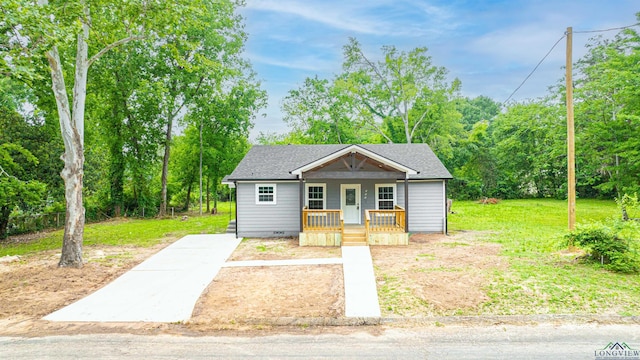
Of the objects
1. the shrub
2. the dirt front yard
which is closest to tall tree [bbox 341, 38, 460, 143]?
the dirt front yard

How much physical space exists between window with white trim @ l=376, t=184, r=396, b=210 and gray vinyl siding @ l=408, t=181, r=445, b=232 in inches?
30.7

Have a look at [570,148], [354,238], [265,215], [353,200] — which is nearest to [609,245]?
[570,148]

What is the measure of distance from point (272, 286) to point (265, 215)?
707 centimetres

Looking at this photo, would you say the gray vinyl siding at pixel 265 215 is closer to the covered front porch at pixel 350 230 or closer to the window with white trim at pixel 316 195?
the window with white trim at pixel 316 195

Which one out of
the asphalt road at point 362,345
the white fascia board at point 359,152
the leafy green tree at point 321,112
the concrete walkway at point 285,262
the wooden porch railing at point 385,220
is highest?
the leafy green tree at point 321,112

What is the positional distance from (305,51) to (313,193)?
16.9m

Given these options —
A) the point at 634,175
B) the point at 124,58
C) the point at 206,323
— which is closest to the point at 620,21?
the point at 634,175

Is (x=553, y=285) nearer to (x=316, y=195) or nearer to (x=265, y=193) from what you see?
(x=316, y=195)

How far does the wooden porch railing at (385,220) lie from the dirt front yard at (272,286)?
129cm

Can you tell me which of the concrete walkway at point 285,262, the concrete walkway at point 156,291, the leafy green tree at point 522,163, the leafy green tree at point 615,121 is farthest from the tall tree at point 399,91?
the concrete walkway at point 156,291

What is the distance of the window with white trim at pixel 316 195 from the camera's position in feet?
50.8

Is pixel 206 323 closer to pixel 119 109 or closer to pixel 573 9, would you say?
pixel 573 9

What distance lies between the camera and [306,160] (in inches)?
662

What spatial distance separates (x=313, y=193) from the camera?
15.5 meters
